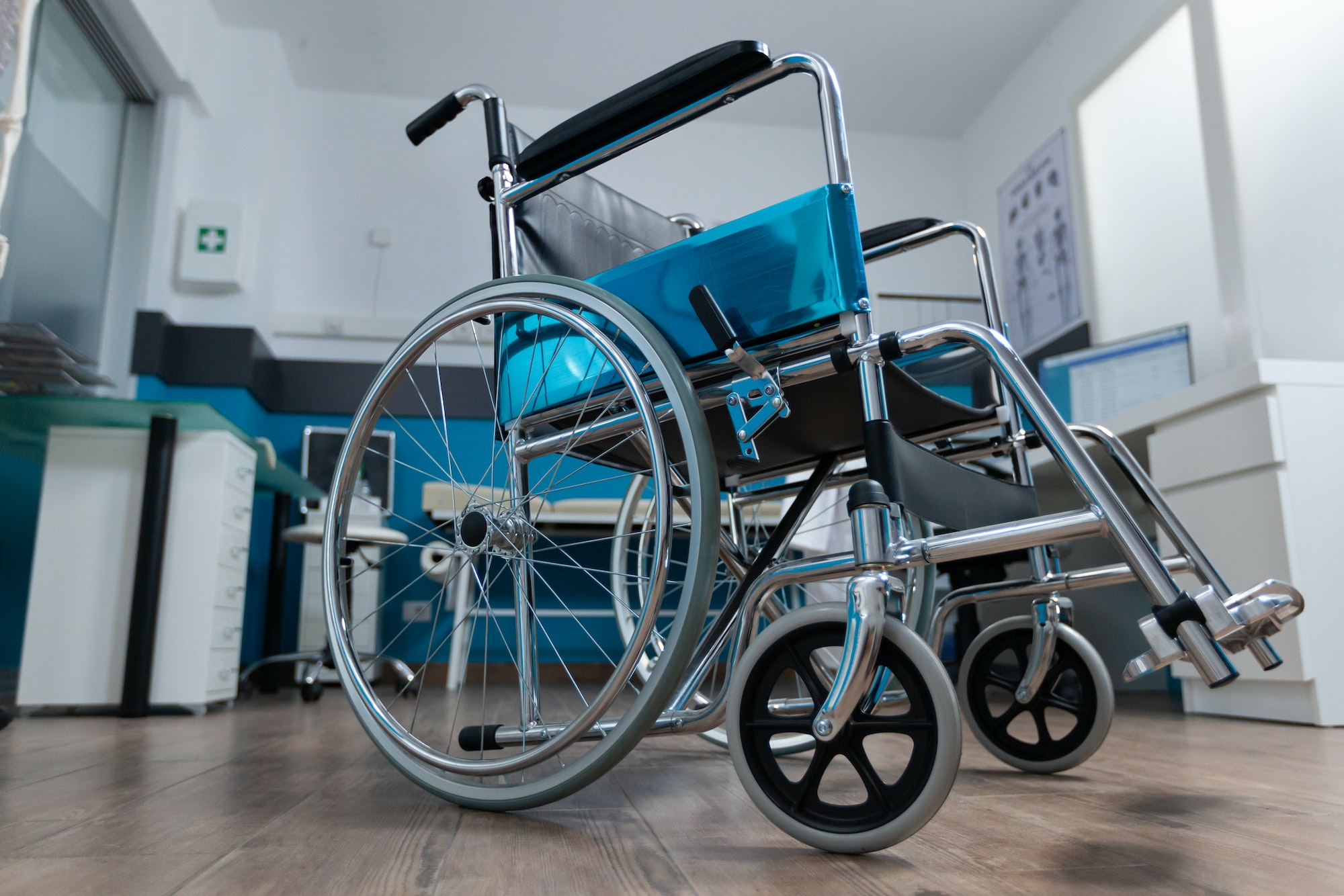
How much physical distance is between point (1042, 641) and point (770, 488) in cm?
45

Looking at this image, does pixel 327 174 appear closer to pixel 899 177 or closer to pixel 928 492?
pixel 899 177

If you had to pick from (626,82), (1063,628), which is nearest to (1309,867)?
(1063,628)

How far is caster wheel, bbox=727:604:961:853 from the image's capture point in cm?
65

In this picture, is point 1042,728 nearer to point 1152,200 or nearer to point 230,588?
point 230,588

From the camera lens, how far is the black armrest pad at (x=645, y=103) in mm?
860

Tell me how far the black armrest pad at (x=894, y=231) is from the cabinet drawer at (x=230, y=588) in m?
1.86

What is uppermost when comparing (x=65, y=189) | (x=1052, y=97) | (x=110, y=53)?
(x=1052, y=97)

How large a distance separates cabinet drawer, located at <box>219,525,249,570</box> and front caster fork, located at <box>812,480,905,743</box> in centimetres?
204

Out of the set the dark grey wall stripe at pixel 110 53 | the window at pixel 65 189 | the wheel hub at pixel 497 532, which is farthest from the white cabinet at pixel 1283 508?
the dark grey wall stripe at pixel 110 53

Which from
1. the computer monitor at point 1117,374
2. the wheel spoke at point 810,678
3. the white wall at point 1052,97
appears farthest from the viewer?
the white wall at point 1052,97

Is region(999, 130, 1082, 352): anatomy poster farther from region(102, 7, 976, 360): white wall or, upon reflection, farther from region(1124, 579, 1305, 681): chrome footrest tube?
region(1124, 579, 1305, 681): chrome footrest tube

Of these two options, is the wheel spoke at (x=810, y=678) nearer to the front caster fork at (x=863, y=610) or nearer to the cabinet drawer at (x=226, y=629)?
the front caster fork at (x=863, y=610)

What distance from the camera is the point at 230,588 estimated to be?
235 centimetres

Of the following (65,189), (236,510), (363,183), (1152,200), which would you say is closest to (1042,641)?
(236,510)
